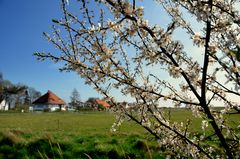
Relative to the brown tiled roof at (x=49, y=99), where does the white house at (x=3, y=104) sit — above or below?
below

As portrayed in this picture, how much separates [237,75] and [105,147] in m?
10.7

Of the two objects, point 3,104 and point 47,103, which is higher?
point 47,103

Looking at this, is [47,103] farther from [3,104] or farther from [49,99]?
[3,104]

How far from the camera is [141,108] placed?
10.6 ft

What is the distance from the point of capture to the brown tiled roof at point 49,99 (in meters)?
126

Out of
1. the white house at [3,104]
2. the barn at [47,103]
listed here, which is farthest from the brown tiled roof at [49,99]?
the white house at [3,104]

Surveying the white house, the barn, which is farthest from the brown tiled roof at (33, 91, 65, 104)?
the white house

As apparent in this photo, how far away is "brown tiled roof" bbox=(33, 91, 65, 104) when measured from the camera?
412ft

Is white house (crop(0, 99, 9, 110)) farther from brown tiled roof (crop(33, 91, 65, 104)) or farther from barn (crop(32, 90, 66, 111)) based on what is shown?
brown tiled roof (crop(33, 91, 65, 104))

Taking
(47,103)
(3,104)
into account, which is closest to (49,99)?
(47,103)

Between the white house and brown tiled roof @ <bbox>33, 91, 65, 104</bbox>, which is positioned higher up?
brown tiled roof @ <bbox>33, 91, 65, 104</bbox>

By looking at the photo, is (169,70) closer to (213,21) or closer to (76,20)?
(213,21)

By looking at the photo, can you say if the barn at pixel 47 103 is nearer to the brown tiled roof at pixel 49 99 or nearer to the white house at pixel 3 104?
the brown tiled roof at pixel 49 99

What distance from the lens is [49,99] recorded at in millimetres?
125812
